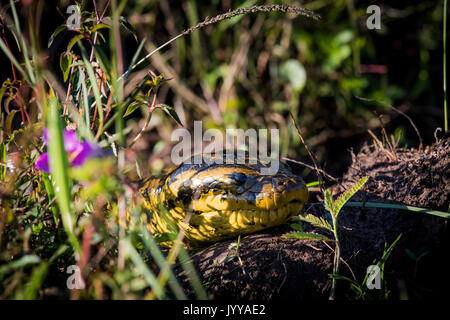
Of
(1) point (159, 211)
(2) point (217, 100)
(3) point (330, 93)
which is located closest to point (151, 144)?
(2) point (217, 100)

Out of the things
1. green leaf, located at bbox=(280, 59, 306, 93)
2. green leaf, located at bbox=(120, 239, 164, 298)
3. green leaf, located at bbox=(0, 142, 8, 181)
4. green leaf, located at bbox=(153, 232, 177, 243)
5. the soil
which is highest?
green leaf, located at bbox=(280, 59, 306, 93)

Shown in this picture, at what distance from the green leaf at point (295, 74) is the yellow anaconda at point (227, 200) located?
3.11 meters

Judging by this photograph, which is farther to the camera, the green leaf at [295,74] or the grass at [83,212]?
the green leaf at [295,74]

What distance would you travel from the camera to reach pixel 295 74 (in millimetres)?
5164

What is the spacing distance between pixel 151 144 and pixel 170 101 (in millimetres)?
743

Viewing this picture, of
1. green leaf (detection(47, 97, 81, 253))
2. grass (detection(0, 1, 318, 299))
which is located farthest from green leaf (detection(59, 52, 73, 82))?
green leaf (detection(47, 97, 81, 253))

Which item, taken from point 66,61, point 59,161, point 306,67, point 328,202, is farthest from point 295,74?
point 59,161

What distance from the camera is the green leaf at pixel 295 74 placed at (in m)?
5.12

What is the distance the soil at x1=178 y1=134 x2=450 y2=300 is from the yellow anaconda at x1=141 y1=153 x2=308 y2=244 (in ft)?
0.34

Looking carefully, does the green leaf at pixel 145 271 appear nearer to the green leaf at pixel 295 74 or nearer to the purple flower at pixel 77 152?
the purple flower at pixel 77 152

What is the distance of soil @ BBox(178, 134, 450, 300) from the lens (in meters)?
1.82

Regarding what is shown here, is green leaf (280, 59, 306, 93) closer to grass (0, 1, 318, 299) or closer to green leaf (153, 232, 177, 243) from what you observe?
grass (0, 1, 318, 299)

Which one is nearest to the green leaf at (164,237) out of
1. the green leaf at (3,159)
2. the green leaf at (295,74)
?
the green leaf at (3,159)
